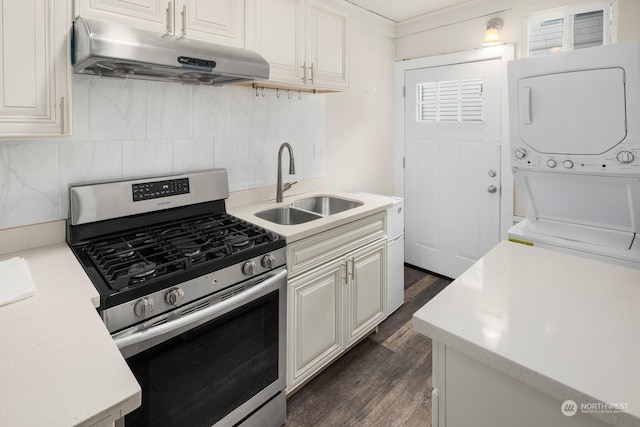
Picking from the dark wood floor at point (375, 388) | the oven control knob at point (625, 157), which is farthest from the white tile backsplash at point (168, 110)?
the oven control knob at point (625, 157)

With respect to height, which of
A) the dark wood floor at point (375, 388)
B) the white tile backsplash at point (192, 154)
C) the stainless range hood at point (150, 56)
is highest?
the stainless range hood at point (150, 56)

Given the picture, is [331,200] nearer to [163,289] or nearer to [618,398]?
[163,289]

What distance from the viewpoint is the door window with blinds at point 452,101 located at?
3068 mm

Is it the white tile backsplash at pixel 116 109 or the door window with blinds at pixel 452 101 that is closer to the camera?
the white tile backsplash at pixel 116 109

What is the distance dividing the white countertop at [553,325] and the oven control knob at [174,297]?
822mm

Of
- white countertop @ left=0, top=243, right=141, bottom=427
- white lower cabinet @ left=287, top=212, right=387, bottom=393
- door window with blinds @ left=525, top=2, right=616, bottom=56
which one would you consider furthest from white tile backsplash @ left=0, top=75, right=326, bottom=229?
door window with blinds @ left=525, top=2, right=616, bottom=56

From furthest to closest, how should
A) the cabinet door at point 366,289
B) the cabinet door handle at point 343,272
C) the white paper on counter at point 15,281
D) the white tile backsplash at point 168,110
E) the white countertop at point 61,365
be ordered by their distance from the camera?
the cabinet door at point 366,289
the cabinet door handle at point 343,272
the white tile backsplash at point 168,110
the white paper on counter at point 15,281
the white countertop at point 61,365

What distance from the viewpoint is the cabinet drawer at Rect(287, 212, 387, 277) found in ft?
5.96

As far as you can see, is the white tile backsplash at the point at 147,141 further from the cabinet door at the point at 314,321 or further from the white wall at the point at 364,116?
the cabinet door at the point at 314,321

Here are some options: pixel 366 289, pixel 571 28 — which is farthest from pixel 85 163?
pixel 571 28

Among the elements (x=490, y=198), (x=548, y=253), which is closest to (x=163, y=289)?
(x=548, y=253)

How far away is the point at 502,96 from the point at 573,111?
136 cm

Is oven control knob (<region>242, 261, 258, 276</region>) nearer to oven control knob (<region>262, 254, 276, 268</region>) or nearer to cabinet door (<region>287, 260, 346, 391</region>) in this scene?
oven control knob (<region>262, 254, 276, 268</region>)

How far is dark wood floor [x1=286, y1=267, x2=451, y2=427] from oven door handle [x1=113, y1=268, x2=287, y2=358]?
77 centimetres
